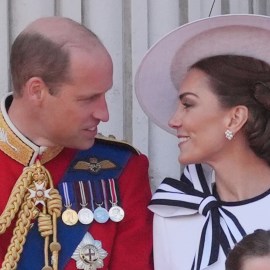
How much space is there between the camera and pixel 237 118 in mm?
2680

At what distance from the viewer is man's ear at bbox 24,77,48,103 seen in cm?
270

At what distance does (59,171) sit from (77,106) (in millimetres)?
186

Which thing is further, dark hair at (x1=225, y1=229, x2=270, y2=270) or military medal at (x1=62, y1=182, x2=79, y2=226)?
military medal at (x1=62, y1=182, x2=79, y2=226)

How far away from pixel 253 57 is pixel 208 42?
11cm

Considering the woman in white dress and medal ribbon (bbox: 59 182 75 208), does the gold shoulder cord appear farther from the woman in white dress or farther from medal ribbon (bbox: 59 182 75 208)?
the woman in white dress

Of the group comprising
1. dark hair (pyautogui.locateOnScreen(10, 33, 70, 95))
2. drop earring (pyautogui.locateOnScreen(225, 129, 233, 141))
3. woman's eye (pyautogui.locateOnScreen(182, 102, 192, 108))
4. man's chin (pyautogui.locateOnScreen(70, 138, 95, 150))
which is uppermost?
dark hair (pyautogui.locateOnScreen(10, 33, 70, 95))

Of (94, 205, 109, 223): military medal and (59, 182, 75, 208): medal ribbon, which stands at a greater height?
(59, 182, 75, 208): medal ribbon

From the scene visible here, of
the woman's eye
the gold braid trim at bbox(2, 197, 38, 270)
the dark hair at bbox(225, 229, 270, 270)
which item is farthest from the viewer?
the woman's eye

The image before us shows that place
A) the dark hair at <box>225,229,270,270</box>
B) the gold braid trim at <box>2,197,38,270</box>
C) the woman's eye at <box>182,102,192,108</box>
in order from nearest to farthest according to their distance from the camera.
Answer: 1. the dark hair at <box>225,229,270,270</box>
2. the gold braid trim at <box>2,197,38,270</box>
3. the woman's eye at <box>182,102,192,108</box>

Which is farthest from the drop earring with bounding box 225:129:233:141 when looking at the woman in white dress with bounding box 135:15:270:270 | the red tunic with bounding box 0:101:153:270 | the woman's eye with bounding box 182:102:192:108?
the red tunic with bounding box 0:101:153:270

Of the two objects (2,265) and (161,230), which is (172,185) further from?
(2,265)

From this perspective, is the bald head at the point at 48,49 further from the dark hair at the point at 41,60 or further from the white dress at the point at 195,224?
the white dress at the point at 195,224

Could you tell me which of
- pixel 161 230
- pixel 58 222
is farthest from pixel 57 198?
pixel 161 230

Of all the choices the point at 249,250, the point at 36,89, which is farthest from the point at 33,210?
the point at 249,250
